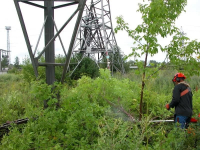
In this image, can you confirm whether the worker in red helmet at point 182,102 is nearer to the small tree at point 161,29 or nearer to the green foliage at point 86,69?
the small tree at point 161,29

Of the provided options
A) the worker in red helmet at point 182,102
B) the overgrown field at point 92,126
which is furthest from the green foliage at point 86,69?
the worker in red helmet at point 182,102

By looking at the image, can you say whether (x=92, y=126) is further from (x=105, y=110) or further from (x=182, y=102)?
(x=182, y=102)

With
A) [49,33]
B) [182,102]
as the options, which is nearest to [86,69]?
[49,33]

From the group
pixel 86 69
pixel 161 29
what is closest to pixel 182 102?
pixel 161 29

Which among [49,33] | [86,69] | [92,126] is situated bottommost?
[92,126]

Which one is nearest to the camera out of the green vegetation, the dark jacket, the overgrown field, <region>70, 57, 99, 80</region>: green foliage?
the overgrown field

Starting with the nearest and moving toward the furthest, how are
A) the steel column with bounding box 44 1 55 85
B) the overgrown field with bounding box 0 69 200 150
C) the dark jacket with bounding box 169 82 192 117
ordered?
the overgrown field with bounding box 0 69 200 150 → the dark jacket with bounding box 169 82 192 117 → the steel column with bounding box 44 1 55 85

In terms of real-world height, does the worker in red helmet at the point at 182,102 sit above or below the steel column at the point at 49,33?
below

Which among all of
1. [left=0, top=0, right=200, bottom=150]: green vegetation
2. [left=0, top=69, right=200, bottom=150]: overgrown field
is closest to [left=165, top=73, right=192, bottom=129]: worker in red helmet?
[left=0, top=69, right=200, bottom=150]: overgrown field

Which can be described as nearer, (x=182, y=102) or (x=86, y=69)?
(x=182, y=102)

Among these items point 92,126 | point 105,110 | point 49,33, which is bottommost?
point 92,126

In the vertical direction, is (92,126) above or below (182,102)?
below

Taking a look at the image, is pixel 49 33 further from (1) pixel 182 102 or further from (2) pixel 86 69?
Answer: (2) pixel 86 69

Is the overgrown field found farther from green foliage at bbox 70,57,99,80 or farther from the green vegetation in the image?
green foliage at bbox 70,57,99,80
